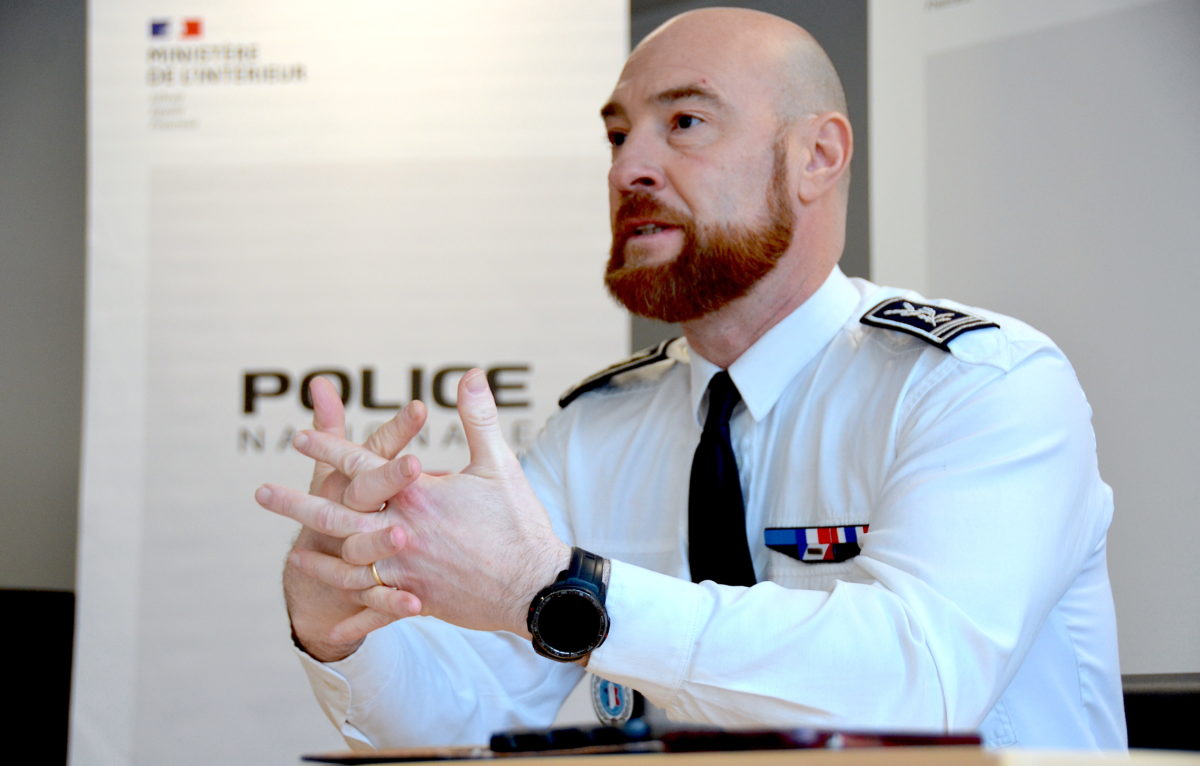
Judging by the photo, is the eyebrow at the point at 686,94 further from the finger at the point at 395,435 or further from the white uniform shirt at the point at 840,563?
the finger at the point at 395,435

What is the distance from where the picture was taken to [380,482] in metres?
1.17

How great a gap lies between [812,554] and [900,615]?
1.26 feet

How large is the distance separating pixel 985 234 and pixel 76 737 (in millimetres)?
2250

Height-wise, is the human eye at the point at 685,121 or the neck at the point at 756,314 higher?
the human eye at the point at 685,121

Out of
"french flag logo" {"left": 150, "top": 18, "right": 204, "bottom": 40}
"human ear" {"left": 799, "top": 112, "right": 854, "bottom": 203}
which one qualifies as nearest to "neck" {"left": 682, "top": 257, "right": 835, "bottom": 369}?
"human ear" {"left": 799, "top": 112, "right": 854, "bottom": 203}

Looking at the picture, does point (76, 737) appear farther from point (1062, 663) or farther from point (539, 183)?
point (1062, 663)

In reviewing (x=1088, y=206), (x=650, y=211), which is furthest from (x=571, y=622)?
(x=1088, y=206)

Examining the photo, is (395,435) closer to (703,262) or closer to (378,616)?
(378,616)

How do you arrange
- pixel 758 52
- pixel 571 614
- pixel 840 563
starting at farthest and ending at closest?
1. pixel 758 52
2. pixel 840 563
3. pixel 571 614

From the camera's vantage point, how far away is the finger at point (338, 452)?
4.10ft

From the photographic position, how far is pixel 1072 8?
7.61 ft

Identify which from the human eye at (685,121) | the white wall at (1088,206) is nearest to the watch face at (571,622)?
the human eye at (685,121)

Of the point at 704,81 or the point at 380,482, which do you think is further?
the point at 704,81

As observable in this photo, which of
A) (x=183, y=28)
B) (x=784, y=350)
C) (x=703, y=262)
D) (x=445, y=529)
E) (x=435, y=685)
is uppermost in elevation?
(x=183, y=28)
